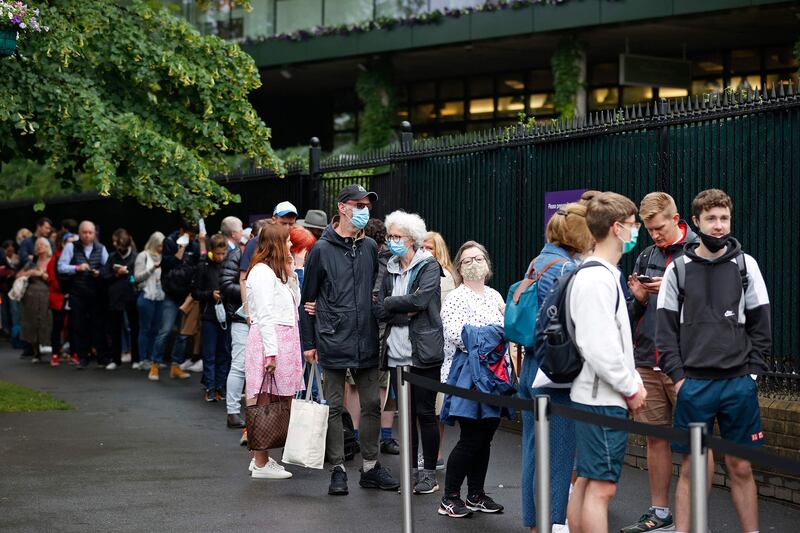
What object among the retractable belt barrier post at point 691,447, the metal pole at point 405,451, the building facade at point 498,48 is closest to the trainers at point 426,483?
the metal pole at point 405,451

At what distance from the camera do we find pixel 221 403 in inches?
520

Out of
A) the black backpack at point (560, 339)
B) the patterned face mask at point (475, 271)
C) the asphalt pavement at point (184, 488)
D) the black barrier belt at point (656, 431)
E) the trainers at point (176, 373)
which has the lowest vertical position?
the asphalt pavement at point (184, 488)

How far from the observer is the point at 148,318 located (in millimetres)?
15836

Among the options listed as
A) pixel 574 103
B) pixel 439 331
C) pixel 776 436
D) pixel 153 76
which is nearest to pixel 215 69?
pixel 153 76

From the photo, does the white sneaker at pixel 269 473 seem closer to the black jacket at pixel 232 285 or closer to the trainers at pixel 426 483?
the trainers at pixel 426 483

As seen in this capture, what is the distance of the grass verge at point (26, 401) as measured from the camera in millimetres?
12477

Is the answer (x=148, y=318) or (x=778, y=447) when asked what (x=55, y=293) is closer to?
(x=148, y=318)

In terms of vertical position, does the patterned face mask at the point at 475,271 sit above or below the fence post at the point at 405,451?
above

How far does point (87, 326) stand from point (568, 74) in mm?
11936

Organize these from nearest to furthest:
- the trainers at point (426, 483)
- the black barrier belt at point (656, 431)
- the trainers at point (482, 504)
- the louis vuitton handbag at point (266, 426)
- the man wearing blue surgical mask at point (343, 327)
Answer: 1. the black barrier belt at point (656, 431)
2. the trainers at point (482, 504)
3. the trainers at point (426, 483)
4. the man wearing blue surgical mask at point (343, 327)
5. the louis vuitton handbag at point (266, 426)

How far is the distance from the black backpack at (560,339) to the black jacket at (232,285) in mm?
5902

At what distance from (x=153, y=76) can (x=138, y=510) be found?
7.07m

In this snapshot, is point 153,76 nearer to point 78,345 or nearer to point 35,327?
point 78,345

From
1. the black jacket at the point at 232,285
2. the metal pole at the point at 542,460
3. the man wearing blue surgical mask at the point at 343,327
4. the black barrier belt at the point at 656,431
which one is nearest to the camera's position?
the black barrier belt at the point at 656,431
